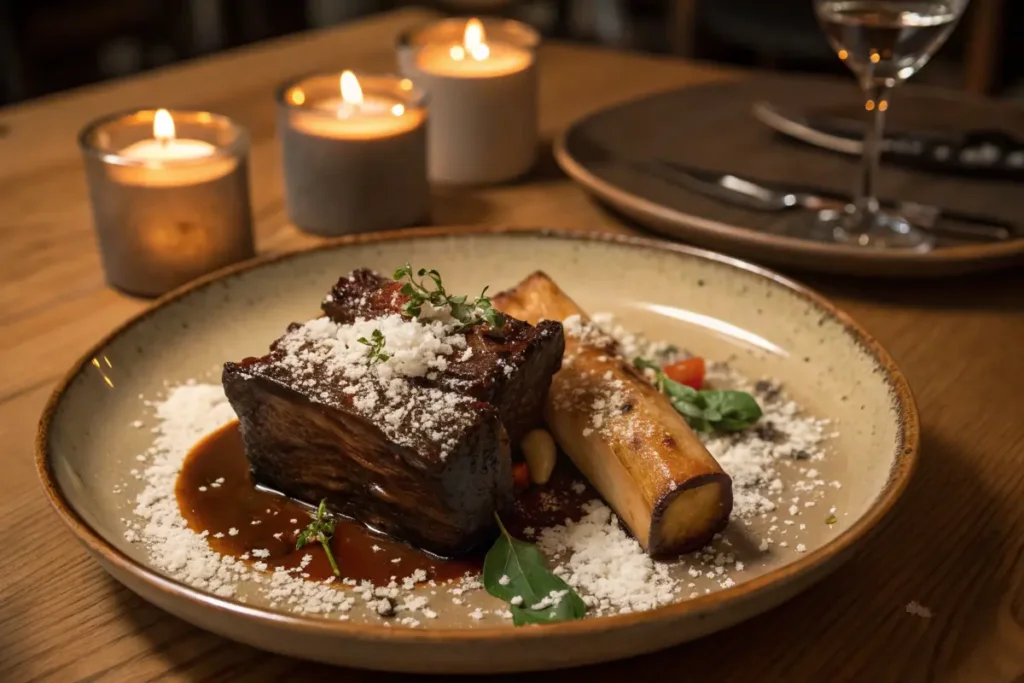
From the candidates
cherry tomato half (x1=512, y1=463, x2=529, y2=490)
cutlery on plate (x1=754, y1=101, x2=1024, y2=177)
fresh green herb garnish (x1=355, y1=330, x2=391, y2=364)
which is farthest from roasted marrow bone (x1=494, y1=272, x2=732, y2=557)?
cutlery on plate (x1=754, y1=101, x2=1024, y2=177)

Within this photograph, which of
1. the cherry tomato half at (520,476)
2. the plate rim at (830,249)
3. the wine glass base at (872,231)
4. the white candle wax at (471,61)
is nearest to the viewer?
the cherry tomato half at (520,476)

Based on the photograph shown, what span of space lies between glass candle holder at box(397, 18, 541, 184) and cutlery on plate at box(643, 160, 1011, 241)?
0.26m

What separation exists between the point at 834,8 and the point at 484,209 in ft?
2.16

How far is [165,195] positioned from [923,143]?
129cm

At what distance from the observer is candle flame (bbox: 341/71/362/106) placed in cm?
174

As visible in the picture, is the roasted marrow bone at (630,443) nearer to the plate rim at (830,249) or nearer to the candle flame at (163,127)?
the plate rim at (830,249)

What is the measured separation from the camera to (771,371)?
128 cm

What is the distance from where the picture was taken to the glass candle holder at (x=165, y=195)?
1.50m

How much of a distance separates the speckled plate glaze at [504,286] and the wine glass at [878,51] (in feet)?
1.14

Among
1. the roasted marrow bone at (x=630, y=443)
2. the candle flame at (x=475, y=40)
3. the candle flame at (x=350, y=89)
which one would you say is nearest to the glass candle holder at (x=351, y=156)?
the candle flame at (x=350, y=89)

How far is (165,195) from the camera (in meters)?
1.51

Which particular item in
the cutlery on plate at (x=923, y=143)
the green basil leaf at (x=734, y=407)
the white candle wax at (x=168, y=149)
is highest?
the white candle wax at (x=168, y=149)

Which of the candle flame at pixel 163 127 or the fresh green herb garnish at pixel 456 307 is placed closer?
the fresh green herb garnish at pixel 456 307

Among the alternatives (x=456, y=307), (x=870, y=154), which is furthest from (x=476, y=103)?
(x=456, y=307)
